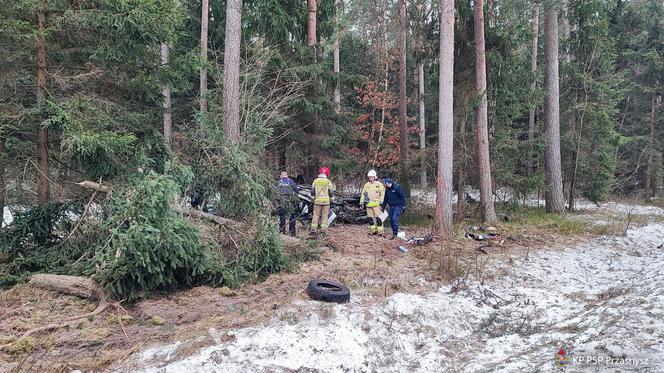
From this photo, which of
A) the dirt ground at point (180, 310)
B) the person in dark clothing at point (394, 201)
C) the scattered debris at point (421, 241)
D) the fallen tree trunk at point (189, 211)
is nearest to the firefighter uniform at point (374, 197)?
the person in dark clothing at point (394, 201)

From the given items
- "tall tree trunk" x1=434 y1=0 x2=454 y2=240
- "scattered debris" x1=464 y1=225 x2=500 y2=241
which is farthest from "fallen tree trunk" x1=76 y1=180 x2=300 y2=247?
"scattered debris" x1=464 y1=225 x2=500 y2=241

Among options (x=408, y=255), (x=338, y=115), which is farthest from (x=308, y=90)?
(x=408, y=255)

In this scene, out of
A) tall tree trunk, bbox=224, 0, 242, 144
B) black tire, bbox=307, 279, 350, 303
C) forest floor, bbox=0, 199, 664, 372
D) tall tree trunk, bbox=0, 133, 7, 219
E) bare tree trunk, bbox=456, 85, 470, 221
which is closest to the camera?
forest floor, bbox=0, 199, 664, 372

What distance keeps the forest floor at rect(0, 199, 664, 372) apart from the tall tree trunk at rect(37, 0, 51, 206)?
8.16 ft

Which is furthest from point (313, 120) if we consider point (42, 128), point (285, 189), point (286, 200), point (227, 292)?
point (227, 292)

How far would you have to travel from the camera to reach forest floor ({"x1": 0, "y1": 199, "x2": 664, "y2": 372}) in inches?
166

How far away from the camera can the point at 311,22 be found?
46.7 feet

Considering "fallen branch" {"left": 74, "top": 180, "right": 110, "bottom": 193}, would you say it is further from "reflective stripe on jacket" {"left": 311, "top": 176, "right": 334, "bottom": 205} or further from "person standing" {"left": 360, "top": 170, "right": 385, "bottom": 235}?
"person standing" {"left": 360, "top": 170, "right": 385, "bottom": 235}

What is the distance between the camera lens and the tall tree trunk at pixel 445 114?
34.3 ft

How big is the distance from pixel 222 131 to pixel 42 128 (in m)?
3.39

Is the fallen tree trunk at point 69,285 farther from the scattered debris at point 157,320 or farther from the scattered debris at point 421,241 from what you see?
the scattered debris at point 421,241

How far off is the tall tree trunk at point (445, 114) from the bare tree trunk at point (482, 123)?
6.50 feet

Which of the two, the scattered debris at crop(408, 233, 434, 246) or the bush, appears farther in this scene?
the scattered debris at crop(408, 233, 434, 246)

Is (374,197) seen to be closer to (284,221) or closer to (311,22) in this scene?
(284,221)
